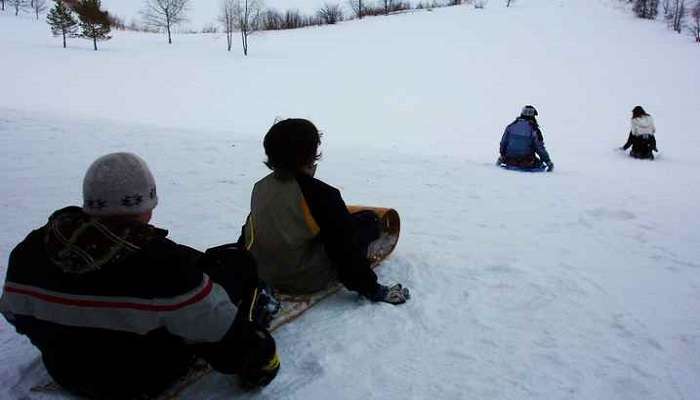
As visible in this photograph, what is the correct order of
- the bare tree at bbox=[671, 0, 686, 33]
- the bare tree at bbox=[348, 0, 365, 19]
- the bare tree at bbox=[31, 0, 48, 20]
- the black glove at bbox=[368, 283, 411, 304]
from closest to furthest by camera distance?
1. the black glove at bbox=[368, 283, 411, 304]
2. the bare tree at bbox=[671, 0, 686, 33]
3. the bare tree at bbox=[31, 0, 48, 20]
4. the bare tree at bbox=[348, 0, 365, 19]

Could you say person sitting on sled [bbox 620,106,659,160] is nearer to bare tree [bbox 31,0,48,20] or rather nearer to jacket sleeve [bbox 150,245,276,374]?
jacket sleeve [bbox 150,245,276,374]

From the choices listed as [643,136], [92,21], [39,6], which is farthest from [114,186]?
[39,6]

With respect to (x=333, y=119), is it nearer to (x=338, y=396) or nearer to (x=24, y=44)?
(x=338, y=396)

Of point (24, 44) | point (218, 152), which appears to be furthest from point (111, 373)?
point (24, 44)

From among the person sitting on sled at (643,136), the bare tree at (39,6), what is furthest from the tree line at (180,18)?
the person sitting on sled at (643,136)

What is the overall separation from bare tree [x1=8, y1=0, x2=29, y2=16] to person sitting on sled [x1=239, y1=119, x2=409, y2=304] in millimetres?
43474

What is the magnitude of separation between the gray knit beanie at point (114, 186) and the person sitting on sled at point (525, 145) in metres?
6.97

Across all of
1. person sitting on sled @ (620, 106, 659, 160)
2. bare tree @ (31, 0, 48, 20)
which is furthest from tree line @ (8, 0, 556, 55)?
person sitting on sled @ (620, 106, 659, 160)

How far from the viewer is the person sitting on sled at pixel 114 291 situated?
148cm

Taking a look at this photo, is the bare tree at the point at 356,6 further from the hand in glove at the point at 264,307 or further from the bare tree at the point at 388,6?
the hand in glove at the point at 264,307

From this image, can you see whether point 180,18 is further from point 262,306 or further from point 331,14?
point 262,306

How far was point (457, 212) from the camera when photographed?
191 inches

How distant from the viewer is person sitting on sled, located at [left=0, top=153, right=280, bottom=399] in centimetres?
148

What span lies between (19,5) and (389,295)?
151 ft
